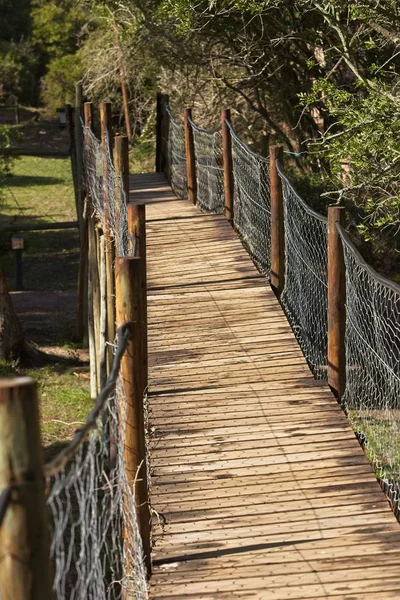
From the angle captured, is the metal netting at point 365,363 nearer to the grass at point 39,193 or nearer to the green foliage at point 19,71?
the grass at point 39,193

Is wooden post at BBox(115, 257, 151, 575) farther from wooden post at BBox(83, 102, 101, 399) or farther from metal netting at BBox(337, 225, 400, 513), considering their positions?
wooden post at BBox(83, 102, 101, 399)

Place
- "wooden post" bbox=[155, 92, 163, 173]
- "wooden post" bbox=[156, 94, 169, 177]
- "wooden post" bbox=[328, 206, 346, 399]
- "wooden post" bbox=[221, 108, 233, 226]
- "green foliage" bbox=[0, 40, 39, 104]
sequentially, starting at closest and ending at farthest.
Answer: "wooden post" bbox=[328, 206, 346, 399] → "wooden post" bbox=[221, 108, 233, 226] → "wooden post" bbox=[156, 94, 169, 177] → "wooden post" bbox=[155, 92, 163, 173] → "green foliage" bbox=[0, 40, 39, 104]

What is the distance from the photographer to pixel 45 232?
89.5ft

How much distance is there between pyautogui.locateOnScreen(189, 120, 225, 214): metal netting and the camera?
12.3m

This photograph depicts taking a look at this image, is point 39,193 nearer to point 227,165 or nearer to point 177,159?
point 177,159

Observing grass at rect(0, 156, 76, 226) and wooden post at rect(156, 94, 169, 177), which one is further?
grass at rect(0, 156, 76, 226)

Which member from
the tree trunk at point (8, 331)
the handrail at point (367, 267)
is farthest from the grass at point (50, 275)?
the handrail at point (367, 267)

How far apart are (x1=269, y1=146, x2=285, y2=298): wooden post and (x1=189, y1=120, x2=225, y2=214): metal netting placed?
288 centimetres

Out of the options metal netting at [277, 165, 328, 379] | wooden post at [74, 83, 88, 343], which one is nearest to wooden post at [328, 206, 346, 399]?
metal netting at [277, 165, 328, 379]

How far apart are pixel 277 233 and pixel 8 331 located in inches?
259

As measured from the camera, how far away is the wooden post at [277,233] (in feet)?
29.4

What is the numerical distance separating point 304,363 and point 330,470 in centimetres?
166

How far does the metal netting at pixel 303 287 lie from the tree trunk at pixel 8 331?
6.46 metres

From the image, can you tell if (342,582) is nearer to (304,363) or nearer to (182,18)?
(304,363)
